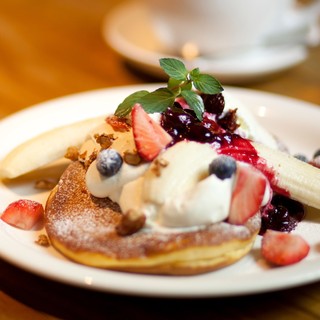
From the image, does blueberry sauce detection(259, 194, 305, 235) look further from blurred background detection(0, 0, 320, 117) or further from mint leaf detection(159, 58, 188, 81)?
blurred background detection(0, 0, 320, 117)

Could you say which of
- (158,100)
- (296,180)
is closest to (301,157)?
(296,180)

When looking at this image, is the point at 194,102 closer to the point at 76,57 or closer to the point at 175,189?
the point at 175,189

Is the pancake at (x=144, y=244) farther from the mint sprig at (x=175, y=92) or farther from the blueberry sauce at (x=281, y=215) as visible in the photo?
the mint sprig at (x=175, y=92)

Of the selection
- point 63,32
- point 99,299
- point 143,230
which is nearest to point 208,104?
point 143,230

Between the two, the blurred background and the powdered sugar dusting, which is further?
the blurred background

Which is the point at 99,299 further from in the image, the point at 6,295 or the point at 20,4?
the point at 20,4

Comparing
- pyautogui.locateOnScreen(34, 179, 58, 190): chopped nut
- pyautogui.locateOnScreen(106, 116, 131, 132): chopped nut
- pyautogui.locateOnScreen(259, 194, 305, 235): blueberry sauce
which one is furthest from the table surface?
pyautogui.locateOnScreen(106, 116, 131, 132): chopped nut

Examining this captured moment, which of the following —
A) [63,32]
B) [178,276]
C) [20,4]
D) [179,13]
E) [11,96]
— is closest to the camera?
[178,276]

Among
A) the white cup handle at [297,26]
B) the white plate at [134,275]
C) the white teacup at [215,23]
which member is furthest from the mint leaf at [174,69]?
the white cup handle at [297,26]
